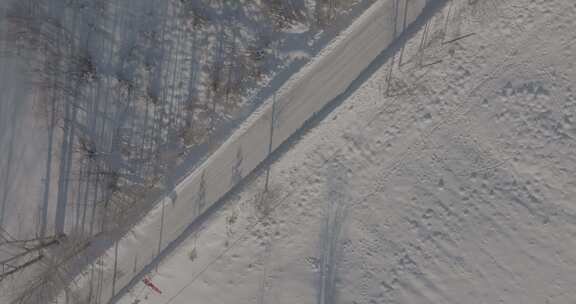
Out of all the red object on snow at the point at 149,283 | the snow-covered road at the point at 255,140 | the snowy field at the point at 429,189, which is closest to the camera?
the snowy field at the point at 429,189

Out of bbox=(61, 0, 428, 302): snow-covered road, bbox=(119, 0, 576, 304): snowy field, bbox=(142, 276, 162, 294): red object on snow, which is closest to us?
bbox=(119, 0, 576, 304): snowy field

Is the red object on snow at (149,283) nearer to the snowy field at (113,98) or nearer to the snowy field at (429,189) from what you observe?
the snowy field at (429,189)

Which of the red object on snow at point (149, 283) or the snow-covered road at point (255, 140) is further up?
the snow-covered road at point (255, 140)

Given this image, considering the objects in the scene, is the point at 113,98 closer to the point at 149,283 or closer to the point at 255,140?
the point at 255,140

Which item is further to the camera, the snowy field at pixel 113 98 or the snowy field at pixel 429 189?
the snowy field at pixel 113 98

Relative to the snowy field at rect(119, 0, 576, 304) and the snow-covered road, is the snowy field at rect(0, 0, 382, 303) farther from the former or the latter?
the snowy field at rect(119, 0, 576, 304)

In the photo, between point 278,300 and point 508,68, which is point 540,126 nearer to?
point 508,68

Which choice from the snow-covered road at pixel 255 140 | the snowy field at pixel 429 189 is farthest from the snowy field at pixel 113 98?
the snowy field at pixel 429 189

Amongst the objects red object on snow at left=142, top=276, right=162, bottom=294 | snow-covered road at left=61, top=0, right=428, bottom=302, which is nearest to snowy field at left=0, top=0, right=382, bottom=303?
snow-covered road at left=61, top=0, right=428, bottom=302

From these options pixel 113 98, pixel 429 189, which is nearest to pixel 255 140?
pixel 113 98

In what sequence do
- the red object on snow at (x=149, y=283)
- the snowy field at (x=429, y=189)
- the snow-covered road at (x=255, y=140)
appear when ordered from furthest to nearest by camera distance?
the red object on snow at (x=149, y=283) → the snow-covered road at (x=255, y=140) → the snowy field at (x=429, y=189)
